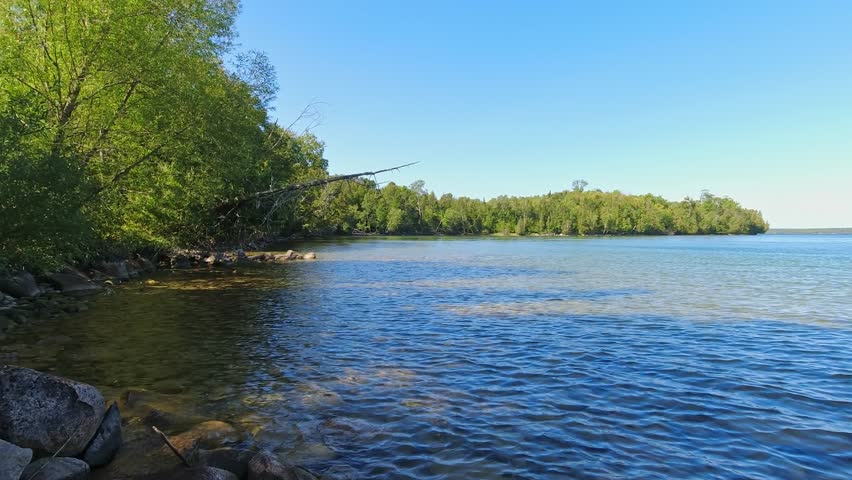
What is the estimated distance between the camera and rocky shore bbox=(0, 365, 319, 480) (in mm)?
5781

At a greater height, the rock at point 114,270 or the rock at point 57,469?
the rock at point 114,270

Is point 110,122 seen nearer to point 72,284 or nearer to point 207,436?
point 72,284

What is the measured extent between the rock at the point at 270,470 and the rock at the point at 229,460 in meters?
0.23

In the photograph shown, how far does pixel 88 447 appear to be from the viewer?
661 cm

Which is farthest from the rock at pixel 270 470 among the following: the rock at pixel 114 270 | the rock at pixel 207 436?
the rock at pixel 114 270

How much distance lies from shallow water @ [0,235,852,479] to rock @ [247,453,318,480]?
3.22 ft

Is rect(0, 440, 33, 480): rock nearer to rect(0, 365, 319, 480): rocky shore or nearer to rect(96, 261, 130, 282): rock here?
rect(0, 365, 319, 480): rocky shore

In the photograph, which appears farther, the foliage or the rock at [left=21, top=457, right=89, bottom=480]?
the foliage

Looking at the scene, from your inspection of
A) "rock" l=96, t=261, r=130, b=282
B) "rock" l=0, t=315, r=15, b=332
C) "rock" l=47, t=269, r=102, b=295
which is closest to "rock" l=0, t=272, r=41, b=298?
"rock" l=47, t=269, r=102, b=295

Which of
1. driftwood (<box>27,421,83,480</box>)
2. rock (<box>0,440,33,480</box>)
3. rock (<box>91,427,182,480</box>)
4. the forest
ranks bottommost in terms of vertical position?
rock (<box>91,427,182,480</box>)

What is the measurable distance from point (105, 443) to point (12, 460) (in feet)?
4.26

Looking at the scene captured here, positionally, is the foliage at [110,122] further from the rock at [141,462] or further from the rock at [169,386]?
the rock at [141,462]

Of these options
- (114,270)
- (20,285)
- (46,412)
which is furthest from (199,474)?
(114,270)

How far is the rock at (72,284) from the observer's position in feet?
75.0
